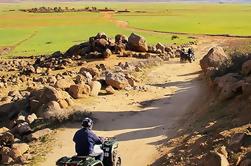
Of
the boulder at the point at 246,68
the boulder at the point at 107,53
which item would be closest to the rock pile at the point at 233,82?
the boulder at the point at 246,68

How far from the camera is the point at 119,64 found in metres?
39.5

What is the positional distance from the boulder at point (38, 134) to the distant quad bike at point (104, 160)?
6122 millimetres

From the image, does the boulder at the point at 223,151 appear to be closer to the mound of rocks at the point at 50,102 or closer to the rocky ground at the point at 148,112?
the rocky ground at the point at 148,112

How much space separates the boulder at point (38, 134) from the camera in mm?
19891

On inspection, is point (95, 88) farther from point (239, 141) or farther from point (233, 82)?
point (239, 141)

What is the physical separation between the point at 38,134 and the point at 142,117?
491cm

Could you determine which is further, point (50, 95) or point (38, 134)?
point (50, 95)

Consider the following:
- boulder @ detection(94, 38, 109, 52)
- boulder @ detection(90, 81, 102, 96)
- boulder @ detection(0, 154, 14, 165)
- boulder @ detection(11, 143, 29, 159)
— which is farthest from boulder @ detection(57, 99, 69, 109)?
boulder @ detection(94, 38, 109, 52)

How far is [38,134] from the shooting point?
20.1 m

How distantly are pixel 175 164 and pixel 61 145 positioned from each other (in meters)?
5.28

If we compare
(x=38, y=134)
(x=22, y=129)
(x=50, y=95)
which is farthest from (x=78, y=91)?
(x=38, y=134)

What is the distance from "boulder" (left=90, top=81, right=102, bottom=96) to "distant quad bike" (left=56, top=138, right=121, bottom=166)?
39.2 ft

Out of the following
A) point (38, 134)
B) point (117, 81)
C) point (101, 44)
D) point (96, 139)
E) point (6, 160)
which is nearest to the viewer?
point (96, 139)

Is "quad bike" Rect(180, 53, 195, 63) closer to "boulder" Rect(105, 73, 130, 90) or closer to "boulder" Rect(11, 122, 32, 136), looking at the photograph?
"boulder" Rect(105, 73, 130, 90)
